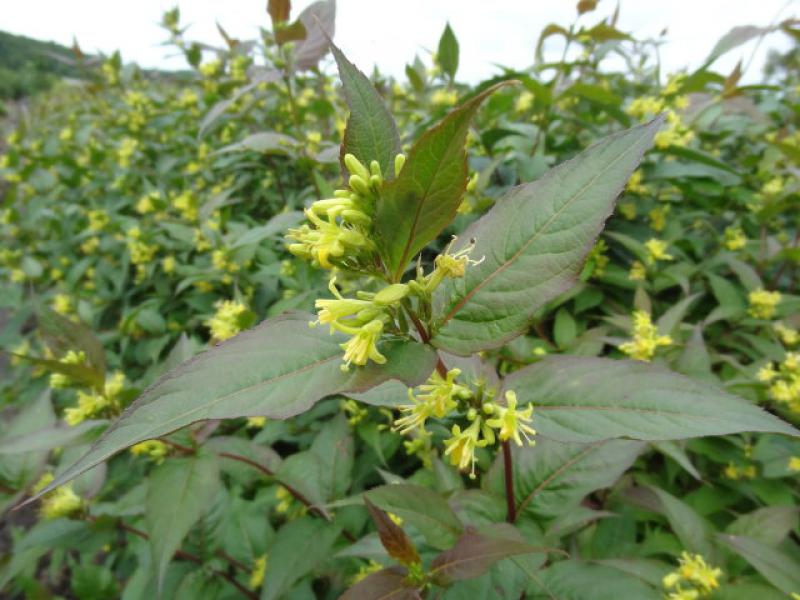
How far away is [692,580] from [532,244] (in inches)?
54.9

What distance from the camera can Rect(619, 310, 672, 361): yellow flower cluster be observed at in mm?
1939

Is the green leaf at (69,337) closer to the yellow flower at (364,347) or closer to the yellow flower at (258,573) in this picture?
the yellow flower at (258,573)

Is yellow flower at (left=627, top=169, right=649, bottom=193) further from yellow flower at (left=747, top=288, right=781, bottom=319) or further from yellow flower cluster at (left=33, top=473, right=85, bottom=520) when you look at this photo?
yellow flower cluster at (left=33, top=473, right=85, bottom=520)

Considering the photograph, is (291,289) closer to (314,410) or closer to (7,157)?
(314,410)

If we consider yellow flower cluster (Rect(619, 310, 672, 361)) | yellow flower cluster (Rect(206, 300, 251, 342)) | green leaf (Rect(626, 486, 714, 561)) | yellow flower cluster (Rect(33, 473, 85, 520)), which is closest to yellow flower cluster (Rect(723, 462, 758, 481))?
green leaf (Rect(626, 486, 714, 561))

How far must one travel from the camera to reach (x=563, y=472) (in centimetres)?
133

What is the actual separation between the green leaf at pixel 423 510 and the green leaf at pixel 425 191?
0.62 metres

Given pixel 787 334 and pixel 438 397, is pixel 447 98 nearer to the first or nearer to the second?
pixel 787 334

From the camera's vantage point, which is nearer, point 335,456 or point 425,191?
point 425,191

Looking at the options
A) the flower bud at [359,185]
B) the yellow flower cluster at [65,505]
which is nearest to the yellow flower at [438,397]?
the flower bud at [359,185]

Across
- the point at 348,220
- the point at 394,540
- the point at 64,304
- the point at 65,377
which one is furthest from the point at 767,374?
the point at 64,304

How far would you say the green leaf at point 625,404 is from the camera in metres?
0.78

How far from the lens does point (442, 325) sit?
37.2 inches

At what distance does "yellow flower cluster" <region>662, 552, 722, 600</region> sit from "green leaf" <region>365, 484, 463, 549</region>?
775mm
